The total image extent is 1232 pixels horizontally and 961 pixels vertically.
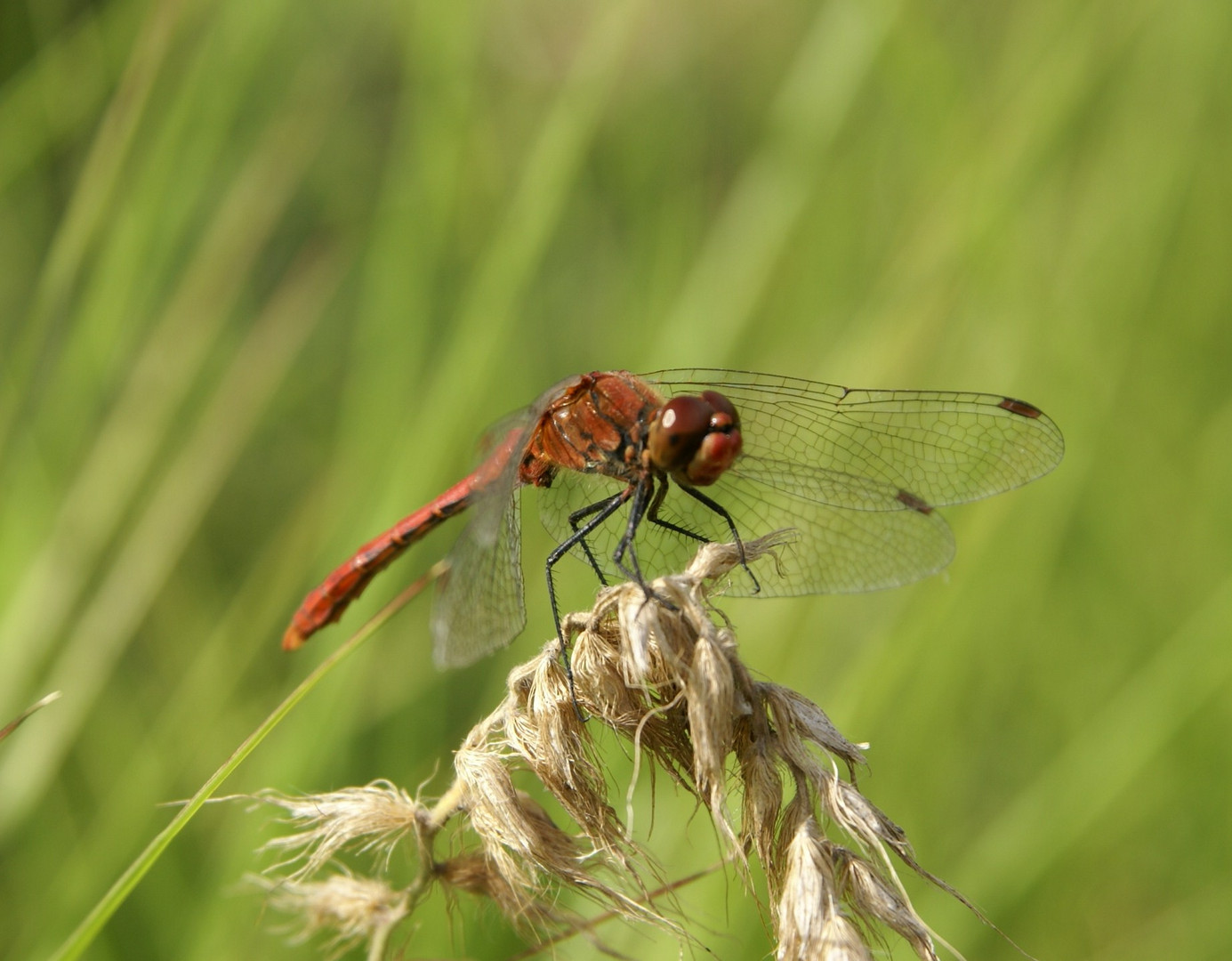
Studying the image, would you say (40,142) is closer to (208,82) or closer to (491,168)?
(208,82)

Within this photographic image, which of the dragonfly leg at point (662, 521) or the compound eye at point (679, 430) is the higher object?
the compound eye at point (679, 430)

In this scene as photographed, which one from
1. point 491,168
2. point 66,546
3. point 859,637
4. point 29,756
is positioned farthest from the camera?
point 491,168

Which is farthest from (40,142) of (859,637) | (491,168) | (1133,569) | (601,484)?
(1133,569)

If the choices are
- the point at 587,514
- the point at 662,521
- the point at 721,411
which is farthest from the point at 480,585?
the point at 721,411

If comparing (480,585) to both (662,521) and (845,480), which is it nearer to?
(662,521)

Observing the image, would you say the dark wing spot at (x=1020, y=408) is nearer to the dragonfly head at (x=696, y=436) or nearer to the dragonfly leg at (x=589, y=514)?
the dragonfly head at (x=696, y=436)

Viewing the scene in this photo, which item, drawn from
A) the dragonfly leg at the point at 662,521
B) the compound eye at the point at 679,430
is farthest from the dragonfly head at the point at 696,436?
the dragonfly leg at the point at 662,521

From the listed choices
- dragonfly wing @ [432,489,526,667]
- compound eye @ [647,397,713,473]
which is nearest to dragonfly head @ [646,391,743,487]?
compound eye @ [647,397,713,473]
